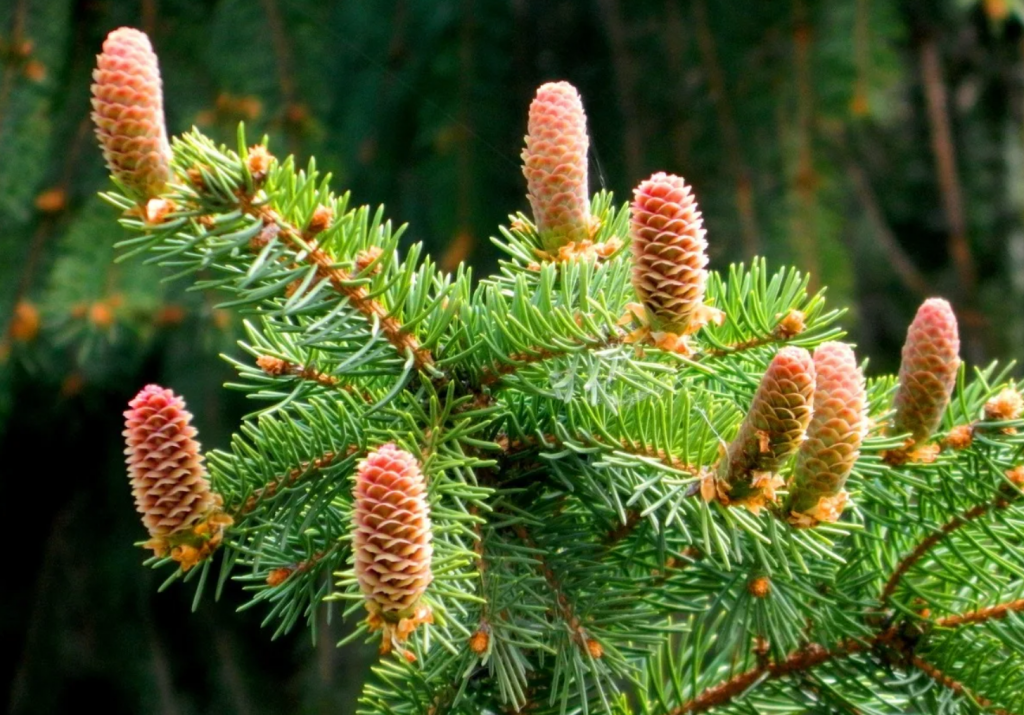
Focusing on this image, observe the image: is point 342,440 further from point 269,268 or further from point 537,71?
point 537,71

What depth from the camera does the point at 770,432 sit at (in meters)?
0.38

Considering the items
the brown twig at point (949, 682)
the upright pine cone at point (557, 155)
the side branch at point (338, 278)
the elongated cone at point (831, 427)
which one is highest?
the upright pine cone at point (557, 155)

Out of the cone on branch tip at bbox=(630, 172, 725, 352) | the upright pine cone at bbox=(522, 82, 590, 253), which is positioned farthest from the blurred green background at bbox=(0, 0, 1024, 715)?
the cone on branch tip at bbox=(630, 172, 725, 352)

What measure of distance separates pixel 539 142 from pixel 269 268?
0.46ft

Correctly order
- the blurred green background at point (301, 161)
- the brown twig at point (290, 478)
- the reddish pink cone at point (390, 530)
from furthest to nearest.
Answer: the blurred green background at point (301, 161), the brown twig at point (290, 478), the reddish pink cone at point (390, 530)

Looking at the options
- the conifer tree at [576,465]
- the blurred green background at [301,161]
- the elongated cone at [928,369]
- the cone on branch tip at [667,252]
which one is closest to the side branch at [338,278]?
the conifer tree at [576,465]

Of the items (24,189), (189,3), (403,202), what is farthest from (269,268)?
(403,202)

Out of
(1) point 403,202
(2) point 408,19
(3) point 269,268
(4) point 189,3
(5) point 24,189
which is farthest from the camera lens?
(1) point 403,202

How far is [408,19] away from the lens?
152 centimetres

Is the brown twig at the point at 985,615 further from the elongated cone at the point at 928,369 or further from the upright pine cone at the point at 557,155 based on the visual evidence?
the upright pine cone at the point at 557,155

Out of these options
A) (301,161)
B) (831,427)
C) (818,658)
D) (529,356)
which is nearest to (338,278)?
(529,356)

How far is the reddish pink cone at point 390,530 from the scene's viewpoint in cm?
35

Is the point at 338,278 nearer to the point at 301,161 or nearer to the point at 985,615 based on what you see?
the point at 985,615

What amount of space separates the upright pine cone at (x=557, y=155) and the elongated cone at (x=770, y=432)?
0.47 ft
